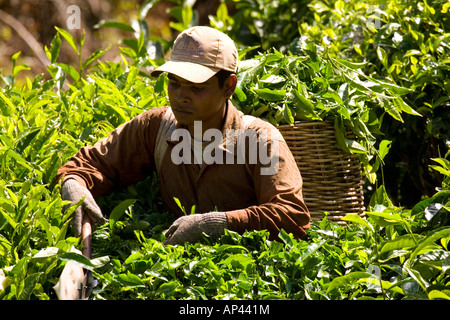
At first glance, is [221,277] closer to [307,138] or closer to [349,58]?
[307,138]

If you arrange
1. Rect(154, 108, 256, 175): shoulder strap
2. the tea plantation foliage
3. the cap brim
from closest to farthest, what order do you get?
the tea plantation foliage
the cap brim
Rect(154, 108, 256, 175): shoulder strap

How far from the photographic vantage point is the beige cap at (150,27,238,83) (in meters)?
2.58

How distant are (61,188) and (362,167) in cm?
140

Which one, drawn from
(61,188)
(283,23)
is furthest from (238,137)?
(283,23)

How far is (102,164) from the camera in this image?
9.24 ft

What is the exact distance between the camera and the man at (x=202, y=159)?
2500 millimetres

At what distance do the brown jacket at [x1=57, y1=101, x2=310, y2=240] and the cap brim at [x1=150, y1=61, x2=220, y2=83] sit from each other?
221 millimetres

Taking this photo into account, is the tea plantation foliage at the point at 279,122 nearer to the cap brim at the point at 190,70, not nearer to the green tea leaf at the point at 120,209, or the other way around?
the green tea leaf at the point at 120,209

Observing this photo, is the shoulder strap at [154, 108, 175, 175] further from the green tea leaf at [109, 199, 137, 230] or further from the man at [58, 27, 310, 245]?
the green tea leaf at [109, 199, 137, 230]

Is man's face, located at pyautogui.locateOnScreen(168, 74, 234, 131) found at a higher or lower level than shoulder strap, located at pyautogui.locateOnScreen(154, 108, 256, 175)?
higher

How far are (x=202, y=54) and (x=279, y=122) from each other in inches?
22.9

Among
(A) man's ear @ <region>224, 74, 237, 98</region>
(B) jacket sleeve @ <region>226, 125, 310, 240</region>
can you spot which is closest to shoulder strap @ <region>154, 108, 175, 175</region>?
(A) man's ear @ <region>224, 74, 237, 98</region>

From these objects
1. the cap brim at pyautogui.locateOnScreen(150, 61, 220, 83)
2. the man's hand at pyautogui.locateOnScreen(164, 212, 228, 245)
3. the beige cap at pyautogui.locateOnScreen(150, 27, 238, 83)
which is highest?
the beige cap at pyautogui.locateOnScreen(150, 27, 238, 83)

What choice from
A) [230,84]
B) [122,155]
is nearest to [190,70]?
[230,84]
